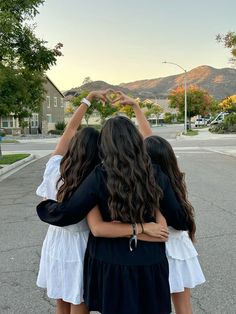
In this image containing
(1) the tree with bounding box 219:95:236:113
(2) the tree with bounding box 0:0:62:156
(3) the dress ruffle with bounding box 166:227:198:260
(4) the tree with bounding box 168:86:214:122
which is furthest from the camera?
(4) the tree with bounding box 168:86:214:122

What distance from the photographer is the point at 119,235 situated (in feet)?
7.89

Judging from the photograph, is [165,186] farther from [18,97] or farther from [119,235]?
[18,97]

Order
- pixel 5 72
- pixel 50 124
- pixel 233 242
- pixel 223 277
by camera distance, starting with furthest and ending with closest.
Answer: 1. pixel 50 124
2. pixel 5 72
3. pixel 233 242
4. pixel 223 277

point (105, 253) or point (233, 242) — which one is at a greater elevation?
point (105, 253)

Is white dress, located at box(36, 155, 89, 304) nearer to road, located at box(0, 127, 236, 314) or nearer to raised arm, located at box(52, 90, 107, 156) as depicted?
raised arm, located at box(52, 90, 107, 156)

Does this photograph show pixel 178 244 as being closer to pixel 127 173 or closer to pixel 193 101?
pixel 127 173

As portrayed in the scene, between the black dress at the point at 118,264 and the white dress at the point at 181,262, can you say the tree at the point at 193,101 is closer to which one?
the white dress at the point at 181,262

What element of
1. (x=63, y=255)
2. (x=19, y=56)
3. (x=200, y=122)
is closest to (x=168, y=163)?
Result: (x=63, y=255)

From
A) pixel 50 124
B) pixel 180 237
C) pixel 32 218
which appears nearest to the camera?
pixel 180 237

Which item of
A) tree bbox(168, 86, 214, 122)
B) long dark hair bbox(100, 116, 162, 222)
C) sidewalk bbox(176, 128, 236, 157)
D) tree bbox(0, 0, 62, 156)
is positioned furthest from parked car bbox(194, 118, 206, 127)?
→ long dark hair bbox(100, 116, 162, 222)

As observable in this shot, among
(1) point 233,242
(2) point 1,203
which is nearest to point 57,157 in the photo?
(1) point 233,242

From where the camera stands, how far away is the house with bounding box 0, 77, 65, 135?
58125 millimetres

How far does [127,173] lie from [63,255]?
75cm

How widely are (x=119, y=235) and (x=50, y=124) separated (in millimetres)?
64410
